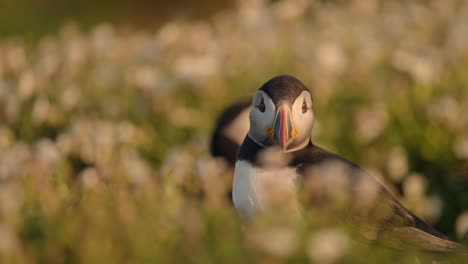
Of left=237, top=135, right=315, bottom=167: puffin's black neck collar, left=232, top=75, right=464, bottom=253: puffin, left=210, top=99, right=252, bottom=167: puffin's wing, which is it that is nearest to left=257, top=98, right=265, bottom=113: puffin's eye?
left=232, top=75, right=464, bottom=253: puffin

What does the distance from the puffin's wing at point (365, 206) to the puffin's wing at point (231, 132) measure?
5.85 feet

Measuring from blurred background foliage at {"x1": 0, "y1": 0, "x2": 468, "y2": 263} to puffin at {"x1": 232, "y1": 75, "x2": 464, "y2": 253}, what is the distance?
220 mm

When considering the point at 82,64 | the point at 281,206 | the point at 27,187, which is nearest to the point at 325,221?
the point at 281,206

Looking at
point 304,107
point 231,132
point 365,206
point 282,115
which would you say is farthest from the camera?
point 231,132

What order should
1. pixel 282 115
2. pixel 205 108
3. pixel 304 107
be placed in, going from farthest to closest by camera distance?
pixel 205 108 < pixel 304 107 < pixel 282 115

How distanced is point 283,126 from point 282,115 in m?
0.06

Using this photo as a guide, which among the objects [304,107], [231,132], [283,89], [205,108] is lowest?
[205,108]

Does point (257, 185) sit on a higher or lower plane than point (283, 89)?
lower

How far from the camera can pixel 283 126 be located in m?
3.95

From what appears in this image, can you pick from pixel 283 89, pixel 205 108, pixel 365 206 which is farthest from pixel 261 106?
pixel 205 108

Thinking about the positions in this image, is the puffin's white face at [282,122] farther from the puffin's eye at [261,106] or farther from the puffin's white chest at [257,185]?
the puffin's white chest at [257,185]

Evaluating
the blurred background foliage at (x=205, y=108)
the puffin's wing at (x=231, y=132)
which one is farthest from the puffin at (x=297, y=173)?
the puffin's wing at (x=231, y=132)

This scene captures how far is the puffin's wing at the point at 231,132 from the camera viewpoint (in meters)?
5.96

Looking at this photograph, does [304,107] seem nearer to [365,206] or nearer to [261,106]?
[261,106]
